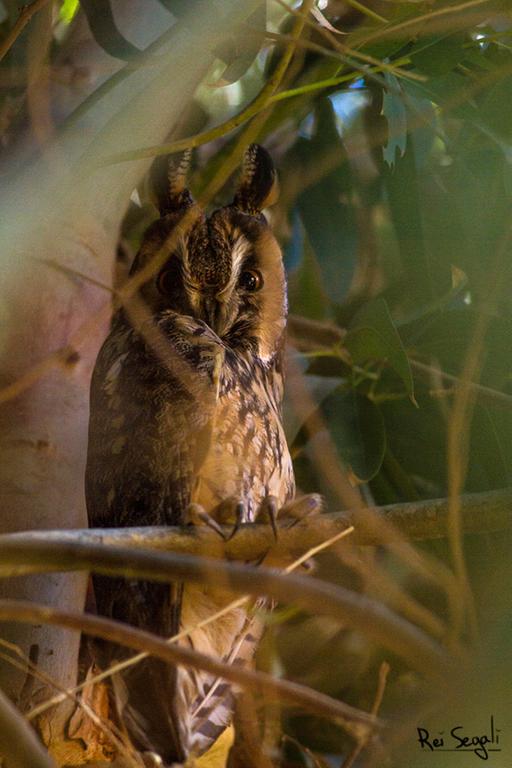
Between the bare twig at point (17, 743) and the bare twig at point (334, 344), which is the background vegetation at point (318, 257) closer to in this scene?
the bare twig at point (334, 344)

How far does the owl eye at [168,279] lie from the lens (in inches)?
68.2

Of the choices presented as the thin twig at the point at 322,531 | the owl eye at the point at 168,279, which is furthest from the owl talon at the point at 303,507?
the owl eye at the point at 168,279

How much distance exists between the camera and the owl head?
171 centimetres

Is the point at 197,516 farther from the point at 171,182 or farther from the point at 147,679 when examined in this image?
the point at 171,182

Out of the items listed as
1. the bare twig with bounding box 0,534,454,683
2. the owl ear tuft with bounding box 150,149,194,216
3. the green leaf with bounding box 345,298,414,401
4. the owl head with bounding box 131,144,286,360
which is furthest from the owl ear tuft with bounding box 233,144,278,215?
the bare twig with bounding box 0,534,454,683

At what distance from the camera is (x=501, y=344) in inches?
67.9

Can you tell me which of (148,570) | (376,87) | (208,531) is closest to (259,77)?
(376,87)

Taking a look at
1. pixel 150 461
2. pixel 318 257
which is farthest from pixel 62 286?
pixel 318 257

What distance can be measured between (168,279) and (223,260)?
109mm

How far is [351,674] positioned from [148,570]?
163 centimetres

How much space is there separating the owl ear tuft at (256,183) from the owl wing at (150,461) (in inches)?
13.4

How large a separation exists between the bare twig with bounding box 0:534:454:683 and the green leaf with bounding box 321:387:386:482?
A: 1008 mm

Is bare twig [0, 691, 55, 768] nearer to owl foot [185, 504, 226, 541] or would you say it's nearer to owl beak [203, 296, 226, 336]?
owl foot [185, 504, 226, 541]

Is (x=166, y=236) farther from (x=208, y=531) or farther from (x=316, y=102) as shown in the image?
(x=208, y=531)
